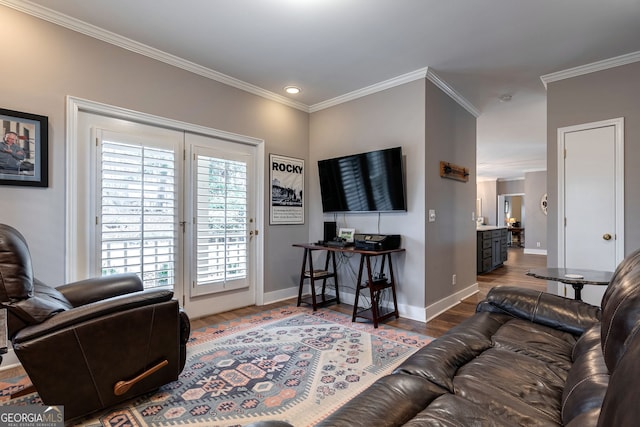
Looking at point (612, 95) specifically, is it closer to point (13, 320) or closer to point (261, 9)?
point (261, 9)

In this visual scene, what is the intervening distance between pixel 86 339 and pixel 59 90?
2.07 meters

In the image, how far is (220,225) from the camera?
Answer: 3.60 m

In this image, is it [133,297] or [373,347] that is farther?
Answer: [373,347]

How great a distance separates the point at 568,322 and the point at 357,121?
3.02m

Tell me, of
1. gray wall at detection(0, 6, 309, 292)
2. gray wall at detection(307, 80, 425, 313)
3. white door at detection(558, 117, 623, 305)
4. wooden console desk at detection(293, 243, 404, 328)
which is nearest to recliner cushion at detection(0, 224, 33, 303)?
gray wall at detection(0, 6, 309, 292)

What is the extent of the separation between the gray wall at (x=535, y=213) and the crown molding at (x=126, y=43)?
9.20 metres

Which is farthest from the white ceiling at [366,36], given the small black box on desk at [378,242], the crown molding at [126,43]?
the small black box on desk at [378,242]

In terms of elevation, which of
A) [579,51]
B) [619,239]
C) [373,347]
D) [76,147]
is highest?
[579,51]

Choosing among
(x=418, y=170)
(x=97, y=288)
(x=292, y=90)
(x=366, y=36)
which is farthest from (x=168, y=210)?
(x=418, y=170)

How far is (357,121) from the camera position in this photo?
404cm

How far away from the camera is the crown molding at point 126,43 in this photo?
7.86ft

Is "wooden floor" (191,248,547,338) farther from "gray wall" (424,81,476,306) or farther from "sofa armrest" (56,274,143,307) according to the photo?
"sofa armrest" (56,274,143,307)

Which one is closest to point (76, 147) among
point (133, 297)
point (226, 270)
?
point (133, 297)

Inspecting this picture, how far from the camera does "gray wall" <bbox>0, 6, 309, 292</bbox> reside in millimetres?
2348
